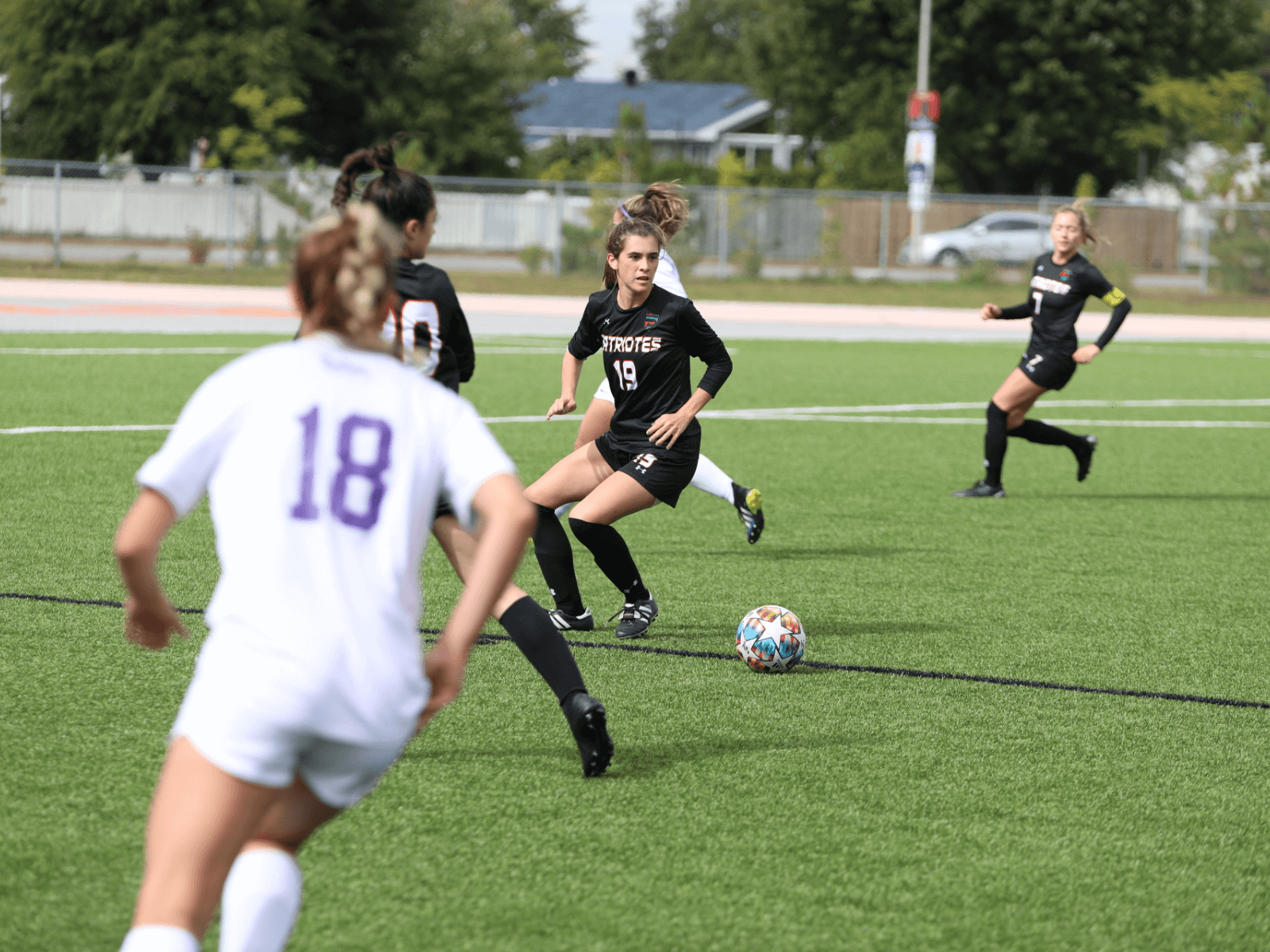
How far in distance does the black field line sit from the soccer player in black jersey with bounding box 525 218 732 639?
0.31 metres

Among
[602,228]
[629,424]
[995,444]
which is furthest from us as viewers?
[602,228]

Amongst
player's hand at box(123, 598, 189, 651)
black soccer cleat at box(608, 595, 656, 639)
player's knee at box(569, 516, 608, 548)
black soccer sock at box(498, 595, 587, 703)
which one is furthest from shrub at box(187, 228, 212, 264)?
player's hand at box(123, 598, 189, 651)

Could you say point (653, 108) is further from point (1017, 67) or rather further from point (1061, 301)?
point (1061, 301)

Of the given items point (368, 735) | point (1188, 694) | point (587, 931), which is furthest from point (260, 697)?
point (1188, 694)

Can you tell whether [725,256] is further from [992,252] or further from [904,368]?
[904,368]

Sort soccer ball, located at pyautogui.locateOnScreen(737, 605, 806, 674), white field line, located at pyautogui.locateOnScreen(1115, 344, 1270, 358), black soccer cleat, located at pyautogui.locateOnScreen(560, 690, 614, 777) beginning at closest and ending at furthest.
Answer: black soccer cleat, located at pyautogui.locateOnScreen(560, 690, 614, 777) < soccer ball, located at pyautogui.locateOnScreen(737, 605, 806, 674) < white field line, located at pyautogui.locateOnScreen(1115, 344, 1270, 358)

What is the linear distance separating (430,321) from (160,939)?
2.77 metres

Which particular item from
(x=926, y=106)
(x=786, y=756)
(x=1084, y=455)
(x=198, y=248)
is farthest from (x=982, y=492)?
(x=926, y=106)

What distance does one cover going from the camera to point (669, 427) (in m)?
5.96

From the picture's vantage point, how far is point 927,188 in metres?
41.3

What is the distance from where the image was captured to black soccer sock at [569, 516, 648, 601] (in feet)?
19.8

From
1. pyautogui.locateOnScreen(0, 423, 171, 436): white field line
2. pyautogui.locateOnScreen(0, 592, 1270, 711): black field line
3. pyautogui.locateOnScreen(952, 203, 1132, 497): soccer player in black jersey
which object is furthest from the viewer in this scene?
pyautogui.locateOnScreen(0, 423, 171, 436): white field line

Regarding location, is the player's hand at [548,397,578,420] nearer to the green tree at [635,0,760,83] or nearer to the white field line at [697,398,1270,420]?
the white field line at [697,398,1270,420]

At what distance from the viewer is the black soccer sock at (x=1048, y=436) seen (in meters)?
11.1
